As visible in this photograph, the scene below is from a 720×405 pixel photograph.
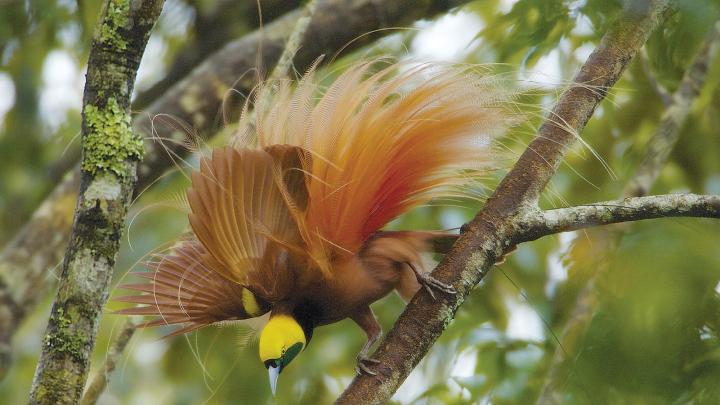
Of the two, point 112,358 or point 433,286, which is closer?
point 433,286

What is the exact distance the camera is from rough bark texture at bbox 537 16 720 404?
2.75 m

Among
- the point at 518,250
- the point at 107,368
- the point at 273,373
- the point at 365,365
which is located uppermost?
the point at 518,250

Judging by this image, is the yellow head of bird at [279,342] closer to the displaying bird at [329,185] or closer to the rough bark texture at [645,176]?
the displaying bird at [329,185]

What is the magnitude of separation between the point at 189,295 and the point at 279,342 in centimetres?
37

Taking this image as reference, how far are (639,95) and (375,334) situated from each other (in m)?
2.29

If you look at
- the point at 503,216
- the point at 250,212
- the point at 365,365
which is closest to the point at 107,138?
the point at 250,212

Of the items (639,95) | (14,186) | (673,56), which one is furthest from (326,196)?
(14,186)

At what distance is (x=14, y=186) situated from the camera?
5246 mm

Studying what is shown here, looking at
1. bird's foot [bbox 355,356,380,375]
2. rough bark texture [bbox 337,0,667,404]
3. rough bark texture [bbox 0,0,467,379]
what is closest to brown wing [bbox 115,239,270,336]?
bird's foot [bbox 355,356,380,375]

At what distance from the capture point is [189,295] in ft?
8.25

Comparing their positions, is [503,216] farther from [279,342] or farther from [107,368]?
[107,368]

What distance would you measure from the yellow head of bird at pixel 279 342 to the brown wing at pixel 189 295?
4.7 inches

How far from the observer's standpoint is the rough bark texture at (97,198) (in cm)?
185

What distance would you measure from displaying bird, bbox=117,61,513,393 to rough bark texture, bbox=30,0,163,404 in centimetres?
28
